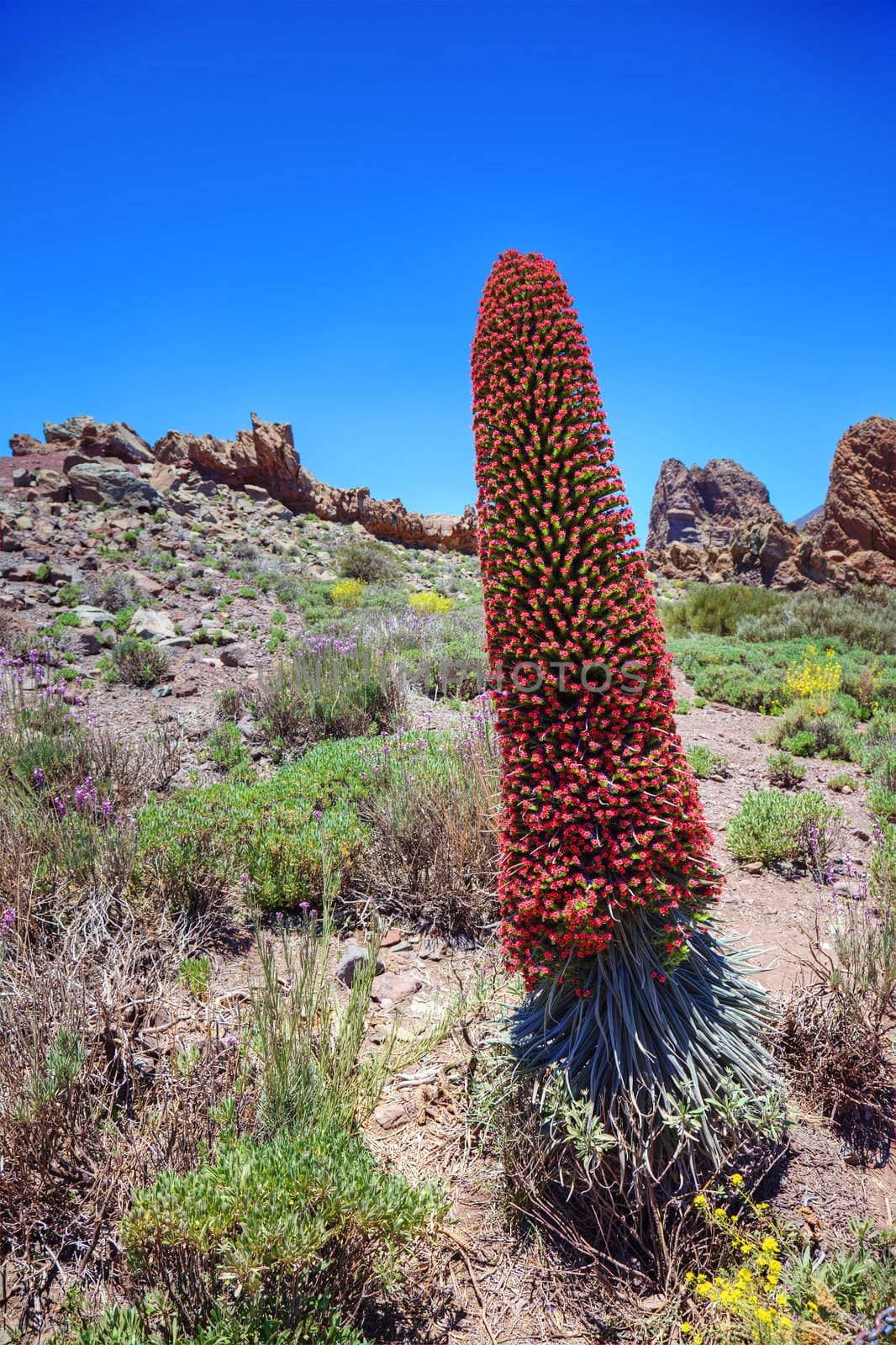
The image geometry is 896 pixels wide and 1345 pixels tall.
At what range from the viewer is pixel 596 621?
257 cm

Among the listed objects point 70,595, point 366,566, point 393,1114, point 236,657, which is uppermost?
point 366,566

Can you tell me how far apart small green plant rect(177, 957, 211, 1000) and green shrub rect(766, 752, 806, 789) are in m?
5.79

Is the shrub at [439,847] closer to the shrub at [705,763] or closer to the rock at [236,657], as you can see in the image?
the shrub at [705,763]

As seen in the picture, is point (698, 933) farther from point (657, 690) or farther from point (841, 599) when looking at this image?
point (841, 599)

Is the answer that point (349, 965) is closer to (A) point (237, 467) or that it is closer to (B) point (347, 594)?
(B) point (347, 594)

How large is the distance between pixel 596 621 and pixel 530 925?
1.15m

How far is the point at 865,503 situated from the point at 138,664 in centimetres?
1920

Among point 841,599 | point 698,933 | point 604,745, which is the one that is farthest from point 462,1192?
point 841,599

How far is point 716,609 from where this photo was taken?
1753cm

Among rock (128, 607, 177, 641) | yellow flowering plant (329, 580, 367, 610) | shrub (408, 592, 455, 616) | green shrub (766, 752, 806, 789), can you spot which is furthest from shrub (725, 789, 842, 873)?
yellow flowering plant (329, 580, 367, 610)

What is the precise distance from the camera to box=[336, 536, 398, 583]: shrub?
21.4m

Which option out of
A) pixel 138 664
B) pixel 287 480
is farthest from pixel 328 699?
pixel 287 480

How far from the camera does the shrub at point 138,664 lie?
979 cm

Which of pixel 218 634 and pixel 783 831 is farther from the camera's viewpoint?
pixel 218 634
